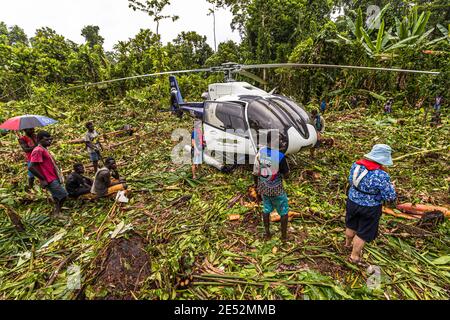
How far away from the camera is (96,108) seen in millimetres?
13750

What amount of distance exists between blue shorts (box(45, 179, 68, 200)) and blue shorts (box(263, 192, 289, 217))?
4039mm

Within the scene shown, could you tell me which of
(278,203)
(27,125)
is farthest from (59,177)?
(278,203)

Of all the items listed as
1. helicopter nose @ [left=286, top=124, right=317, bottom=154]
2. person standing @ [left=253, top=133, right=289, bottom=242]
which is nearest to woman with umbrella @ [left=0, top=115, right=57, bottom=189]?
person standing @ [left=253, top=133, right=289, bottom=242]

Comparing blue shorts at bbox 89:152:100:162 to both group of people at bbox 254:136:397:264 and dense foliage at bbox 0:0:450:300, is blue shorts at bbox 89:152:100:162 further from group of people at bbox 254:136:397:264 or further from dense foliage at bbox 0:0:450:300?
group of people at bbox 254:136:397:264

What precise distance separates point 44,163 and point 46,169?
0.39 feet

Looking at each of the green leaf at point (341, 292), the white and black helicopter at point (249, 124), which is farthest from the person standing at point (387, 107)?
the green leaf at point (341, 292)

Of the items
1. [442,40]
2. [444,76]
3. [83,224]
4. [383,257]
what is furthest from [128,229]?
[442,40]

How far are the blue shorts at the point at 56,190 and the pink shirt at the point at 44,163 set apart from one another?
→ 3.7 inches

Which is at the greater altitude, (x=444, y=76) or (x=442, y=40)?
(x=442, y=40)

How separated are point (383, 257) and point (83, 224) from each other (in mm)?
5040

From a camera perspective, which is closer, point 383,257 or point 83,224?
point 383,257

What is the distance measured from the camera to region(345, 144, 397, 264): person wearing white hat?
2635 mm

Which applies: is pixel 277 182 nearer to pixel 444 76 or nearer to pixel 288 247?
pixel 288 247
